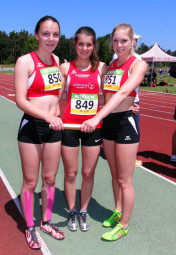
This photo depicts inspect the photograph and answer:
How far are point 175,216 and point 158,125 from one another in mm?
5835

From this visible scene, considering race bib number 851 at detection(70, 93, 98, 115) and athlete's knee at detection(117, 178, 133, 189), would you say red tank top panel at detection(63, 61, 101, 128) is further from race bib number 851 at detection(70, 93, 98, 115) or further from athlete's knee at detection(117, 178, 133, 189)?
athlete's knee at detection(117, 178, 133, 189)

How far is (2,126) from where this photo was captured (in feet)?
26.0

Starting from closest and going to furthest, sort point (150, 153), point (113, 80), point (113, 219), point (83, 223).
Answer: point (113, 80), point (83, 223), point (113, 219), point (150, 153)

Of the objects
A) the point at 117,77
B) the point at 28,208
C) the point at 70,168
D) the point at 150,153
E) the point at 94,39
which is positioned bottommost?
the point at 150,153

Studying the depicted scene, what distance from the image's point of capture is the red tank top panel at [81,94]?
265 centimetres

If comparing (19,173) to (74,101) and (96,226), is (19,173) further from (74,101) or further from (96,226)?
(74,101)

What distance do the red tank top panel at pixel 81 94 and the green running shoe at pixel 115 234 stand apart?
3.88 ft

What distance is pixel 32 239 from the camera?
2.72 meters

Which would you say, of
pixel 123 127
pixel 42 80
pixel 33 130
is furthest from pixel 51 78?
pixel 123 127

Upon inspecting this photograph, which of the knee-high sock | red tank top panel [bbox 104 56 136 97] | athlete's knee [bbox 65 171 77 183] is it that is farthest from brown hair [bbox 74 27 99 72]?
the knee-high sock

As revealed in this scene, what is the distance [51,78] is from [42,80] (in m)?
0.09

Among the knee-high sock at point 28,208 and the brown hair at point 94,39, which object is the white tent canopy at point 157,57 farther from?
the knee-high sock at point 28,208

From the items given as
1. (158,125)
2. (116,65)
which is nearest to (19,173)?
(116,65)

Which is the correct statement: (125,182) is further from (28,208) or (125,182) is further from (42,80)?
(42,80)
